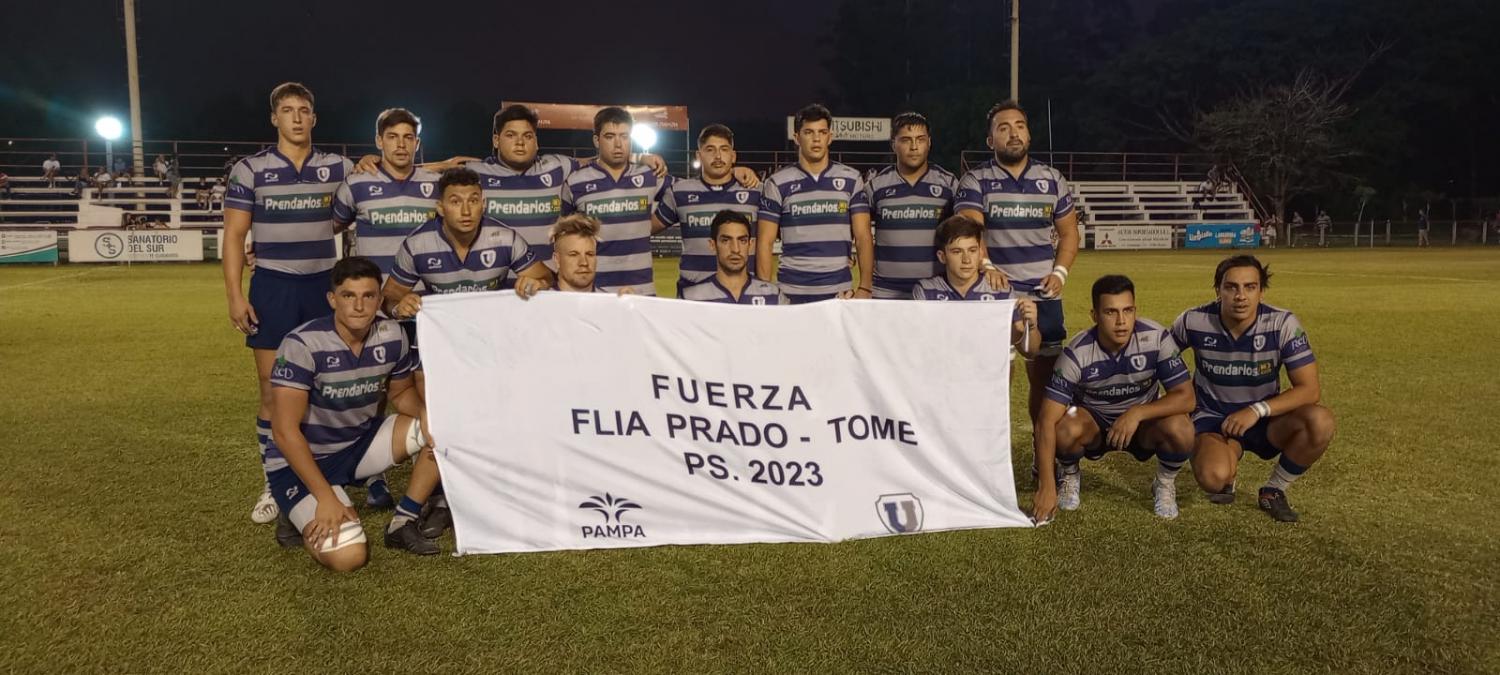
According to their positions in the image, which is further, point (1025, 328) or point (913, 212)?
point (913, 212)

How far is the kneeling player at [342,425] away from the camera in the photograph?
159 inches

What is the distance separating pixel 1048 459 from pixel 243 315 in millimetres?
3901

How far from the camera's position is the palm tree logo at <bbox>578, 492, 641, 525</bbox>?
4164 millimetres

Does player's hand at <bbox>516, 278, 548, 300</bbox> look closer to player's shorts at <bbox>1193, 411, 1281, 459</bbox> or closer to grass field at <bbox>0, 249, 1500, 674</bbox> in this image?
grass field at <bbox>0, 249, 1500, 674</bbox>

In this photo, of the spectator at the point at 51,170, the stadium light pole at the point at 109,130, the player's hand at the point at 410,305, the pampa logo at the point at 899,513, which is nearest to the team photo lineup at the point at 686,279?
the player's hand at the point at 410,305

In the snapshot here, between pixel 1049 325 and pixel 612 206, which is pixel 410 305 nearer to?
pixel 612 206

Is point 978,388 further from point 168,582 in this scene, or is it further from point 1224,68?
point 1224,68

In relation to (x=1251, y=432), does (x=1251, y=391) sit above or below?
above

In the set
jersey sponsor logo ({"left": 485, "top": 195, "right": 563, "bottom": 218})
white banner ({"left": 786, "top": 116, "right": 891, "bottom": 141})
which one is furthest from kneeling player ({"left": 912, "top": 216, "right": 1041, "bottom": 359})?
white banner ({"left": 786, "top": 116, "right": 891, "bottom": 141})

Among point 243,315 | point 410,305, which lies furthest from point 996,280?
point 243,315

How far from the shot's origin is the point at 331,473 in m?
4.44

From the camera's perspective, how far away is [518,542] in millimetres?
4121

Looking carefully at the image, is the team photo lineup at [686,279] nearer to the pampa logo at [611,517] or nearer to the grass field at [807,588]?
the grass field at [807,588]

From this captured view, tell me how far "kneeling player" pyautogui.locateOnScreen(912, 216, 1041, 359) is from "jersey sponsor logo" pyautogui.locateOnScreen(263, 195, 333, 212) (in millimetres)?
3041
